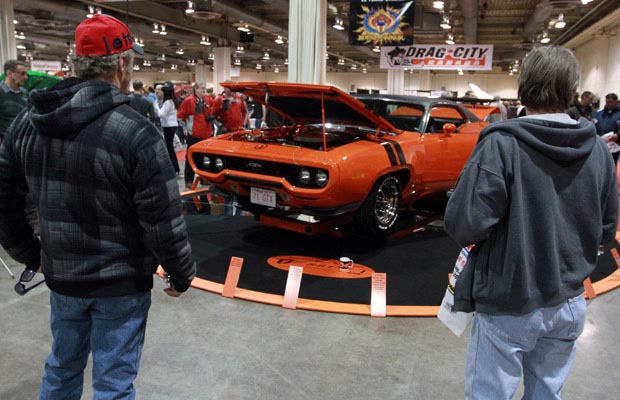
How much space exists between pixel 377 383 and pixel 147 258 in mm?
1614

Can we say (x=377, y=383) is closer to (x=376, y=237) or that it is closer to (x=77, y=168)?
(x=77, y=168)

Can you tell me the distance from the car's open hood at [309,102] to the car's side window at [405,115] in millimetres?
687

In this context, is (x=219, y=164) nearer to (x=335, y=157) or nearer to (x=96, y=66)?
(x=335, y=157)

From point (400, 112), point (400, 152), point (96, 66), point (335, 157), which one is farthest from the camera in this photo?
point (400, 112)

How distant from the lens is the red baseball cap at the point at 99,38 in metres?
1.70

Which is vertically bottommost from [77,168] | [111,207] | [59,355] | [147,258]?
[59,355]

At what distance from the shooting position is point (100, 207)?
5.63 feet

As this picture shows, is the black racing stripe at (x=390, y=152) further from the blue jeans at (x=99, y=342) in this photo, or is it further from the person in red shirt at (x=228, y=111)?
the person in red shirt at (x=228, y=111)

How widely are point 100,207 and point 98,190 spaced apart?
0.19ft

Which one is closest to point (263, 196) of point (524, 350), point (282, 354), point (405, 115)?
point (282, 354)

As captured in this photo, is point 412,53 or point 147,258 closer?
point 147,258

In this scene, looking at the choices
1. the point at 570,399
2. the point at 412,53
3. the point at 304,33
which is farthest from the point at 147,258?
the point at 412,53

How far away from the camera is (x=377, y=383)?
2902 millimetres

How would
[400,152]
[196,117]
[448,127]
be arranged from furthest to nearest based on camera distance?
1. [196,117]
2. [448,127]
3. [400,152]
